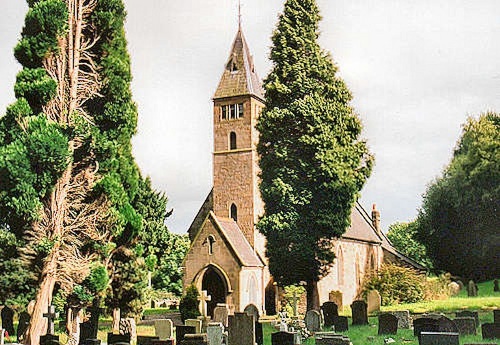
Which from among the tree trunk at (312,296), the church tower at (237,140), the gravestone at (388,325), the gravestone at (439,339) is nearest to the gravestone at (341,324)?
the gravestone at (388,325)

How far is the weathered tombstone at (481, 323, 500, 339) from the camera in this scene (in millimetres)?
15738

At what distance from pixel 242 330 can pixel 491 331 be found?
6.28 meters

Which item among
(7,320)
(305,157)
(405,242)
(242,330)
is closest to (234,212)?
(305,157)

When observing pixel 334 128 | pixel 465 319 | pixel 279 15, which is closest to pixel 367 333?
pixel 465 319

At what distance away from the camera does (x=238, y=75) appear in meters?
40.9

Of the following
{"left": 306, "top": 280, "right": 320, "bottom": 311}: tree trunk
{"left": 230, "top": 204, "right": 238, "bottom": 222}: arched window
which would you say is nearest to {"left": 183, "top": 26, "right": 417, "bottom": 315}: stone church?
{"left": 230, "top": 204, "right": 238, "bottom": 222}: arched window

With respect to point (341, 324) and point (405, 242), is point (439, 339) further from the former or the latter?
point (405, 242)

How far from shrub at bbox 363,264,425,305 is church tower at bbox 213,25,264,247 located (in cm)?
800

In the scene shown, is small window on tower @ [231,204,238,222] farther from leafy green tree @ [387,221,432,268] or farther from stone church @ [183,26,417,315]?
leafy green tree @ [387,221,432,268]

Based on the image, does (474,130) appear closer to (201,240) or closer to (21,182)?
(201,240)

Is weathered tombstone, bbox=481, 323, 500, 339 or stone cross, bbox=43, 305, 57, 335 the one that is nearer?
weathered tombstone, bbox=481, 323, 500, 339

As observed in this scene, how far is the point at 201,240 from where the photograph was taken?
35125mm

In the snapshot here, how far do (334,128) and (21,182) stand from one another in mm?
14610

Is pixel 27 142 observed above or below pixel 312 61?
below
